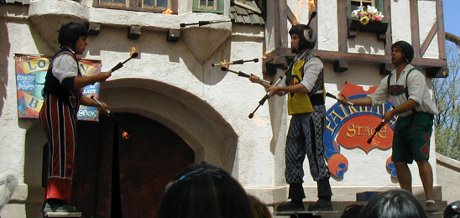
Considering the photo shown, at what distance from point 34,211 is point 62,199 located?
3.75 metres

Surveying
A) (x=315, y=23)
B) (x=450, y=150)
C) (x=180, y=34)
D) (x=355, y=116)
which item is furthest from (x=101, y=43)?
(x=450, y=150)

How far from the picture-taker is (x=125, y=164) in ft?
36.2

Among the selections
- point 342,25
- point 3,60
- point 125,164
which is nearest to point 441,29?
point 342,25

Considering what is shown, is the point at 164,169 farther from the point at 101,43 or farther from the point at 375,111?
the point at 375,111

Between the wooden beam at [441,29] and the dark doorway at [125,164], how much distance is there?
13.8 feet

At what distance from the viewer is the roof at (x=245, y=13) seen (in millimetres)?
10363

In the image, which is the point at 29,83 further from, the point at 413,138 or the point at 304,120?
the point at 413,138

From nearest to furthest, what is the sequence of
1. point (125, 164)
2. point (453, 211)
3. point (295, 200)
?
point (453, 211) → point (295, 200) → point (125, 164)

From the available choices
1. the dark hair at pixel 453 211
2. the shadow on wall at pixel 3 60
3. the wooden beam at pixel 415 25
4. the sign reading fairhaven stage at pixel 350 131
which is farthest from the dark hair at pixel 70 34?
the wooden beam at pixel 415 25

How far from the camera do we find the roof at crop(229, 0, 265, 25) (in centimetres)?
1036

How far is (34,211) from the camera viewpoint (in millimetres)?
9367

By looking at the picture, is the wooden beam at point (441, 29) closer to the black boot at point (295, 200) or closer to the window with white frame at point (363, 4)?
the window with white frame at point (363, 4)

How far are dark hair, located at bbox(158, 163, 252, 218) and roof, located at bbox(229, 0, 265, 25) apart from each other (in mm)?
8037

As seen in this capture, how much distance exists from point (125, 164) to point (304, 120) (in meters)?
4.84
